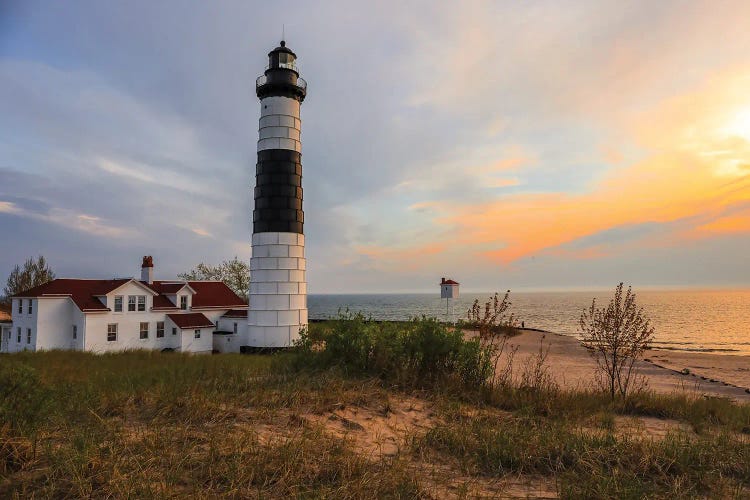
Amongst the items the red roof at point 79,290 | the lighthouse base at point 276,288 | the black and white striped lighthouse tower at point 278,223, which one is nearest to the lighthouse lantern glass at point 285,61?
the black and white striped lighthouse tower at point 278,223

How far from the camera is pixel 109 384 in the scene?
8484 mm

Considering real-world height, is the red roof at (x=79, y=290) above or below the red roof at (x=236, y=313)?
above

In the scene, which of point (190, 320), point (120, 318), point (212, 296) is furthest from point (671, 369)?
point (120, 318)

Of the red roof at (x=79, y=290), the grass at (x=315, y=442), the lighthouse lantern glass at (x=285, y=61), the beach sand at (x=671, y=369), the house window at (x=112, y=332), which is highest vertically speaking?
the lighthouse lantern glass at (x=285, y=61)

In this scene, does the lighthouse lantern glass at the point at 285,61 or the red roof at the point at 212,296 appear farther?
the red roof at the point at 212,296

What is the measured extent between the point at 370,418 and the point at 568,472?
3006 mm

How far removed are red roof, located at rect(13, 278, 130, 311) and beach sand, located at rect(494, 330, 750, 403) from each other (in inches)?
1031

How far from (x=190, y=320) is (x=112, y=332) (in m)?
4.92

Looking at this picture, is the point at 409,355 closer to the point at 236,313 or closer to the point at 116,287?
the point at 116,287

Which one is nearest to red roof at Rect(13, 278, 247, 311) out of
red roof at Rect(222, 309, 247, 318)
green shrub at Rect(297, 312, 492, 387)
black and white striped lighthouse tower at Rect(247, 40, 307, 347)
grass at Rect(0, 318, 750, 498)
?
red roof at Rect(222, 309, 247, 318)

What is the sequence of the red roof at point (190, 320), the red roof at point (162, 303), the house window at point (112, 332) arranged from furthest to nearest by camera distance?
the red roof at point (162, 303)
the red roof at point (190, 320)
the house window at point (112, 332)

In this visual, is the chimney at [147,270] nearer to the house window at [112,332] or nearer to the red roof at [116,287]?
the red roof at [116,287]

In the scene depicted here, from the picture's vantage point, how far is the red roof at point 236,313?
33.5 meters

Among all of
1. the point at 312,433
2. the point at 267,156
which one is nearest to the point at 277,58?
the point at 267,156
